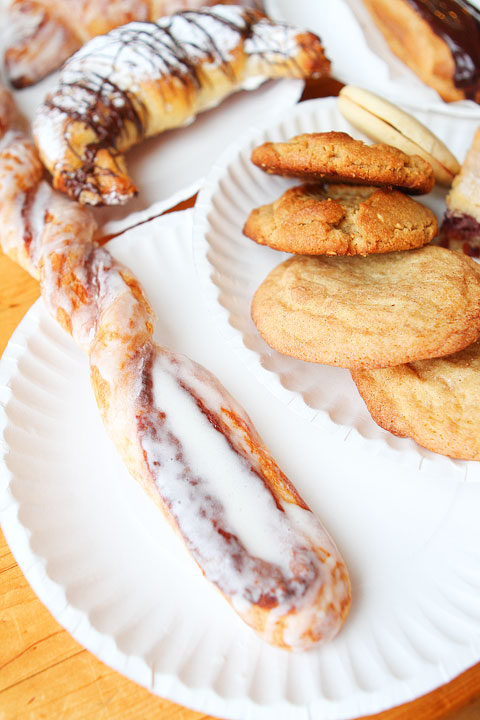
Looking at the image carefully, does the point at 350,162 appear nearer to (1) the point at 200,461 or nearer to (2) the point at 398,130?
(2) the point at 398,130

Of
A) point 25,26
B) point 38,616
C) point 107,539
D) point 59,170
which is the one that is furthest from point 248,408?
point 25,26

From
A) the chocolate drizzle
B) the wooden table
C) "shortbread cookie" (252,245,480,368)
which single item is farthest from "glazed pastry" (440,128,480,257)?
the wooden table

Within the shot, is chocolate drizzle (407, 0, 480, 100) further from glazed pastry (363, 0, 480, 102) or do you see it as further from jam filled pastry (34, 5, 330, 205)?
jam filled pastry (34, 5, 330, 205)

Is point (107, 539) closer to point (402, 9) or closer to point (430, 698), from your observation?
point (430, 698)

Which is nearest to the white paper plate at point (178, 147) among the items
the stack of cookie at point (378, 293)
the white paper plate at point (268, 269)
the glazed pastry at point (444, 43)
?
the white paper plate at point (268, 269)

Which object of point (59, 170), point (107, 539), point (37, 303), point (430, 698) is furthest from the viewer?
point (59, 170)

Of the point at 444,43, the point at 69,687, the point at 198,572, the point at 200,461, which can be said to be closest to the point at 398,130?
the point at 444,43
